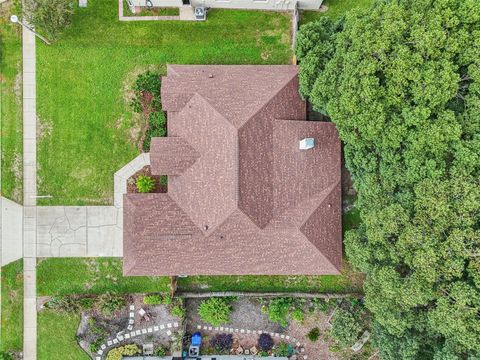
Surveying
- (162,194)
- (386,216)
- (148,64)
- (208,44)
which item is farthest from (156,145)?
(386,216)

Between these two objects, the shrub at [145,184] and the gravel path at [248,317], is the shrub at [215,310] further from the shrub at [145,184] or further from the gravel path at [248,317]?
the shrub at [145,184]

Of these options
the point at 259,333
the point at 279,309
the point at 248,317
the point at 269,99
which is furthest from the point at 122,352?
the point at 269,99

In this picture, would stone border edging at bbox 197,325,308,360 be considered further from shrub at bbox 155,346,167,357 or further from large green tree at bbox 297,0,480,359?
large green tree at bbox 297,0,480,359

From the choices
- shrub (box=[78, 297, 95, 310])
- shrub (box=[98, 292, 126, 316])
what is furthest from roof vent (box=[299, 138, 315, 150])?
shrub (box=[78, 297, 95, 310])

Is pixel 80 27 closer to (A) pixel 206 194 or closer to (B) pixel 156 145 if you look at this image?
(B) pixel 156 145

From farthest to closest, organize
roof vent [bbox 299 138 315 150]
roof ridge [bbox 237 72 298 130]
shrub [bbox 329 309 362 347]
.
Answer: shrub [bbox 329 309 362 347], roof vent [bbox 299 138 315 150], roof ridge [bbox 237 72 298 130]

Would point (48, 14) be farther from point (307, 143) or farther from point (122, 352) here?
point (122, 352)

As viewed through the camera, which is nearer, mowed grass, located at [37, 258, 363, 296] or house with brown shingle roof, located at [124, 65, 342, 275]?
house with brown shingle roof, located at [124, 65, 342, 275]
